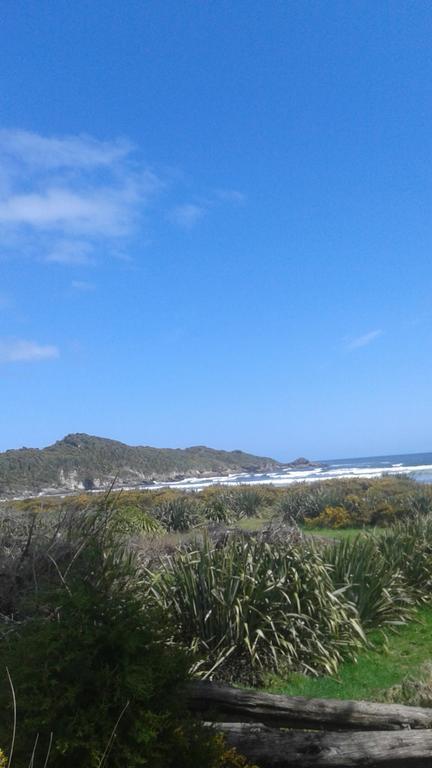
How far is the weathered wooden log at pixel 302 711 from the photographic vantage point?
4.98 metres

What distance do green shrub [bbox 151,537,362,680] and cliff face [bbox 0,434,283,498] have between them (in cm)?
1413

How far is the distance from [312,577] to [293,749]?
4.02 meters

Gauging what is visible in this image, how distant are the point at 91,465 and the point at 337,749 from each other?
1627 inches

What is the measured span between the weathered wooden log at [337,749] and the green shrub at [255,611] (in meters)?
2.39

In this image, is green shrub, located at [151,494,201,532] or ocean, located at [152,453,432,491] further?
ocean, located at [152,453,432,491]

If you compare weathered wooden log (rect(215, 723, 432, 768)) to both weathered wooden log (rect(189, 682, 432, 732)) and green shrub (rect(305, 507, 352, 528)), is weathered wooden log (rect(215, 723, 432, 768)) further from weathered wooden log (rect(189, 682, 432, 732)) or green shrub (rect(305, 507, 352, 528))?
green shrub (rect(305, 507, 352, 528))

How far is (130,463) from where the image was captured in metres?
54.8

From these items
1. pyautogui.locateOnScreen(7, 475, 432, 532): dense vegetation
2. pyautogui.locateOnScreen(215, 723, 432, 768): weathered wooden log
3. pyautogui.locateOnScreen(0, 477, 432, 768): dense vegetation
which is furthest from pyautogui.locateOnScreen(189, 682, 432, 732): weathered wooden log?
pyautogui.locateOnScreen(7, 475, 432, 532): dense vegetation

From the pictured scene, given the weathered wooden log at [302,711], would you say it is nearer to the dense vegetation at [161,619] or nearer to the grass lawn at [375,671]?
the dense vegetation at [161,619]

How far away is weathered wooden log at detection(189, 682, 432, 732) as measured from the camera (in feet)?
16.4

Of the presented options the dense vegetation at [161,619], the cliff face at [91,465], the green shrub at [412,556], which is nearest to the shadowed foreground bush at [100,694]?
the dense vegetation at [161,619]

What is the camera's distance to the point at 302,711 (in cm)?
514

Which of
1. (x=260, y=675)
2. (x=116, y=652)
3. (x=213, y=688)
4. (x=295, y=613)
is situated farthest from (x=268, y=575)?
(x=116, y=652)

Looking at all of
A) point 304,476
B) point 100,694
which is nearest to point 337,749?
point 100,694
